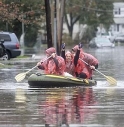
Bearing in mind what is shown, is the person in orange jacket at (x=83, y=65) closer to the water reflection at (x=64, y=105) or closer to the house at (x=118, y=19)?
the water reflection at (x=64, y=105)

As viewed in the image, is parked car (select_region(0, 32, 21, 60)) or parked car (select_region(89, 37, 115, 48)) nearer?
parked car (select_region(0, 32, 21, 60))

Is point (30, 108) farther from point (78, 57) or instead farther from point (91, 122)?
point (78, 57)

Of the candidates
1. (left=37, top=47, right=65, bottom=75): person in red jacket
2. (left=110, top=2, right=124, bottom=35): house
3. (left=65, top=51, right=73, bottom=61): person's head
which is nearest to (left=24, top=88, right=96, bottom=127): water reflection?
(left=37, top=47, right=65, bottom=75): person in red jacket

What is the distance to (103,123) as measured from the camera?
11.1 metres

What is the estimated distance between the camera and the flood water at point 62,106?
11273 mm

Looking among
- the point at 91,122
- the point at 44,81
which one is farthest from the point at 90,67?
the point at 91,122

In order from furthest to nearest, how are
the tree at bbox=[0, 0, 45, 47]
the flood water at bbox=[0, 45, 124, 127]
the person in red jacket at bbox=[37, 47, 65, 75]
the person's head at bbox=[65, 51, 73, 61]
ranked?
1. the tree at bbox=[0, 0, 45, 47]
2. the person's head at bbox=[65, 51, 73, 61]
3. the person in red jacket at bbox=[37, 47, 65, 75]
4. the flood water at bbox=[0, 45, 124, 127]

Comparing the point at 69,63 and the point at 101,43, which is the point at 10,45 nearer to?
the point at 69,63

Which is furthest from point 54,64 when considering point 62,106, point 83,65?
point 62,106

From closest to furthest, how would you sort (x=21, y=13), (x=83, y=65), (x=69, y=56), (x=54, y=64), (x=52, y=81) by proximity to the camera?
(x=52, y=81) < (x=54, y=64) < (x=69, y=56) < (x=83, y=65) < (x=21, y=13)

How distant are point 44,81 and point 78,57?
1641 mm

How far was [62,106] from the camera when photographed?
1369 cm

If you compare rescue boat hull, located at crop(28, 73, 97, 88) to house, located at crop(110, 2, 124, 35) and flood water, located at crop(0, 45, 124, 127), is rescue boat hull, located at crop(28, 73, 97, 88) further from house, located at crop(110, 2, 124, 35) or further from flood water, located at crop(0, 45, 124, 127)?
house, located at crop(110, 2, 124, 35)

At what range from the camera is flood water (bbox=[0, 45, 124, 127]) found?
11.3 metres
